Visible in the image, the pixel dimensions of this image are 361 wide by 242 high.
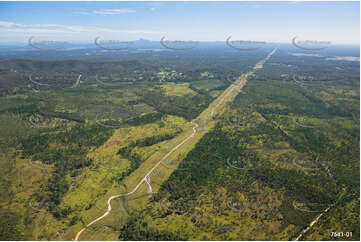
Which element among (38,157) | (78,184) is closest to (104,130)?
(38,157)

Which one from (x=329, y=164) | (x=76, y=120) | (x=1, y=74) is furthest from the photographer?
(x=1, y=74)

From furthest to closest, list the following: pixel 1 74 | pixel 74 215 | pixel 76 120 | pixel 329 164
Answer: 1. pixel 1 74
2. pixel 76 120
3. pixel 329 164
4. pixel 74 215

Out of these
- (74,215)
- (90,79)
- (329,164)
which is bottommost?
(74,215)

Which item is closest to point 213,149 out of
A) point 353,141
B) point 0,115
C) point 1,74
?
point 353,141

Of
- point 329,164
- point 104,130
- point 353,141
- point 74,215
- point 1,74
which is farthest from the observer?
point 1,74

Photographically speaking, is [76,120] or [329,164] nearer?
[329,164]

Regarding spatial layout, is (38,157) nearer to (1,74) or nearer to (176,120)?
(176,120)

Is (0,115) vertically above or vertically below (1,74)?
below

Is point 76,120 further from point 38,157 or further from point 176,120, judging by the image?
point 176,120

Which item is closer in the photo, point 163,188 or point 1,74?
point 163,188
